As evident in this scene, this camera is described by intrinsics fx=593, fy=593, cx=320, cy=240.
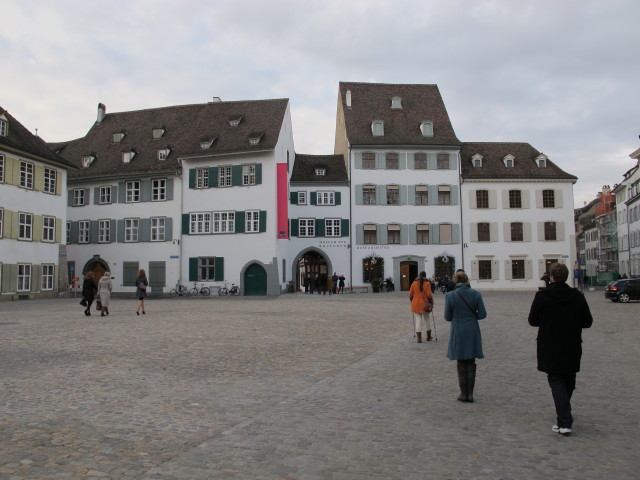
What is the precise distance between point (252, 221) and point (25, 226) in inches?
538

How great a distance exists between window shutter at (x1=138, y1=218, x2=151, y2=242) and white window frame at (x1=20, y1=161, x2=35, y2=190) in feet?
28.5

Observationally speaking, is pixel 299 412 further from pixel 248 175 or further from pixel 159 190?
pixel 159 190

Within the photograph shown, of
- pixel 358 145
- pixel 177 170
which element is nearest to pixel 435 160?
pixel 358 145

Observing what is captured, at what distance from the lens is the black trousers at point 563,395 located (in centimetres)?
580

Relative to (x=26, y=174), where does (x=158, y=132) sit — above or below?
above

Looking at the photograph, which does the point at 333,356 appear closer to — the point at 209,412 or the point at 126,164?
the point at 209,412

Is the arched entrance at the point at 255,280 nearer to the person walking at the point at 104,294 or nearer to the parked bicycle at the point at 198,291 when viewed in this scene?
the parked bicycle at the point at 198,291

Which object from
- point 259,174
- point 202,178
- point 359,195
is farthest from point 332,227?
point 202,178

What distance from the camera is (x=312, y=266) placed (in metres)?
46.4

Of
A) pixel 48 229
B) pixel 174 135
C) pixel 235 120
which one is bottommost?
pixel 48 229

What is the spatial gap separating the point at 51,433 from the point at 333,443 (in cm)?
278

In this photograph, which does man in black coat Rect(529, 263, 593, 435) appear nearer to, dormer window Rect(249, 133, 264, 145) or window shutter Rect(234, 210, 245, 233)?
window shutter Rect(234, 210, 245, 233)

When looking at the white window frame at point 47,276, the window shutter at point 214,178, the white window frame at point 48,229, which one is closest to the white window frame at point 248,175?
the window shutter at point 214,178

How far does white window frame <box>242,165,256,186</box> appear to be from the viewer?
3972 cm
